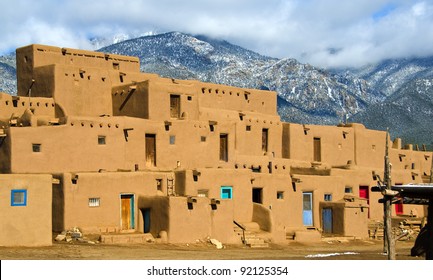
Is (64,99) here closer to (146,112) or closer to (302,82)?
(146,112)

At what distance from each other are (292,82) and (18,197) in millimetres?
100598

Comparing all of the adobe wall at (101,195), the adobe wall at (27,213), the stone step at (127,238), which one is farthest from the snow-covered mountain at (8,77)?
the adobe wall at (27,213)

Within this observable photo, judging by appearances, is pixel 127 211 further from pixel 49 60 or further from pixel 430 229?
pixel 430 229

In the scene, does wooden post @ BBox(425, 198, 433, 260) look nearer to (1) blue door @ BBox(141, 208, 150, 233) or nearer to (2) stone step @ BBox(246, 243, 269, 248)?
(2) stone step @ BBox(246, 243, 269, 248)

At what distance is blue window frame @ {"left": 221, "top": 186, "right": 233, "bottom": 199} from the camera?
129 ft

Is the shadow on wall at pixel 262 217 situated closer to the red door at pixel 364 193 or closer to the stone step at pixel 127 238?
the stone step at pixel 127 238

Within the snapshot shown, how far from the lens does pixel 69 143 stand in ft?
121

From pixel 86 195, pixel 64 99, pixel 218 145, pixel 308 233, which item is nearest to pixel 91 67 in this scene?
pixel 64 99

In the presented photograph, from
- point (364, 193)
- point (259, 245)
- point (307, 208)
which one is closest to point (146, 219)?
point (259, 245)

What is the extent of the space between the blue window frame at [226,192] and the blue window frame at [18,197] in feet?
35.1

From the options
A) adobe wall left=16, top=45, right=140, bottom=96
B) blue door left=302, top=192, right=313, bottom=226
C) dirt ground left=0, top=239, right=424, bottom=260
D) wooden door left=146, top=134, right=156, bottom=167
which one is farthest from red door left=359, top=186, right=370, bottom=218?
adobe wall left=16, top=45, right=140, bottom=96

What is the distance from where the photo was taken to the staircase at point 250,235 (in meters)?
37.2

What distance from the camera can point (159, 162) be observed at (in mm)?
40000

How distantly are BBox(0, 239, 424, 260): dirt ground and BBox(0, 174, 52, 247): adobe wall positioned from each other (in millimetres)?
617
